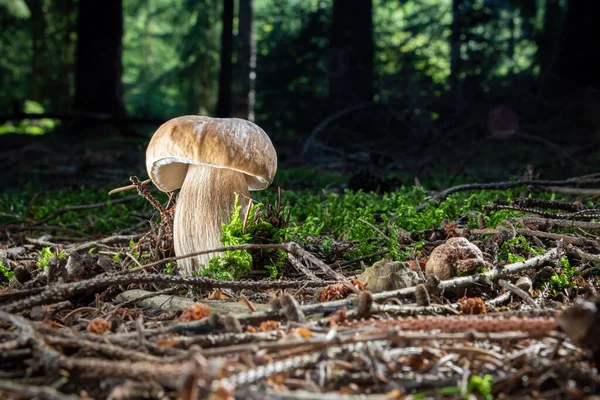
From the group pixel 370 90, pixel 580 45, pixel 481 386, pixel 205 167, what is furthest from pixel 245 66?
pixel 481 386

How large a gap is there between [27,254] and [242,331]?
179cm

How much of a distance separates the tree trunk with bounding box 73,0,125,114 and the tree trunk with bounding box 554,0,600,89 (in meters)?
7.85

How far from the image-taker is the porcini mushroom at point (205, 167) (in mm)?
1939

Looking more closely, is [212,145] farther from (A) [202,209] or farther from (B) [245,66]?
(B) [245,66]

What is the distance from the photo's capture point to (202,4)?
47.8 ft

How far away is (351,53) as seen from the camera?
8.56 metres

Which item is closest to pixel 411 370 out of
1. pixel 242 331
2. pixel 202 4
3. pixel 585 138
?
pixel 242 331

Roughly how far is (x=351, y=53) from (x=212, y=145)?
723 centimetres

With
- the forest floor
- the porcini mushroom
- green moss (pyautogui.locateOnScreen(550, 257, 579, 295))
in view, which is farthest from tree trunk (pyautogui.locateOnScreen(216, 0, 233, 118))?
green moss (pyautogui.locateOnScreen(550, 257, 579, 295))

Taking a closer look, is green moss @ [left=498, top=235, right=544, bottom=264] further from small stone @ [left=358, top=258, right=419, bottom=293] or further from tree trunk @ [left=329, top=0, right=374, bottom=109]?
tree trunk @ [left=329, top=0, right=374, bottom=109]

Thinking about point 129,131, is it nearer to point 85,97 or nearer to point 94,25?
point 85,97

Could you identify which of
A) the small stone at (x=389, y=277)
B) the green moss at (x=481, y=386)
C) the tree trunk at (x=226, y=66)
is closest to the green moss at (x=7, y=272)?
the small stone at (x=389, y=277)

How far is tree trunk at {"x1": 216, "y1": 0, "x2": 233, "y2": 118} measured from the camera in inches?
316

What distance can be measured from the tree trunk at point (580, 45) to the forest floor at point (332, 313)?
229 inches
